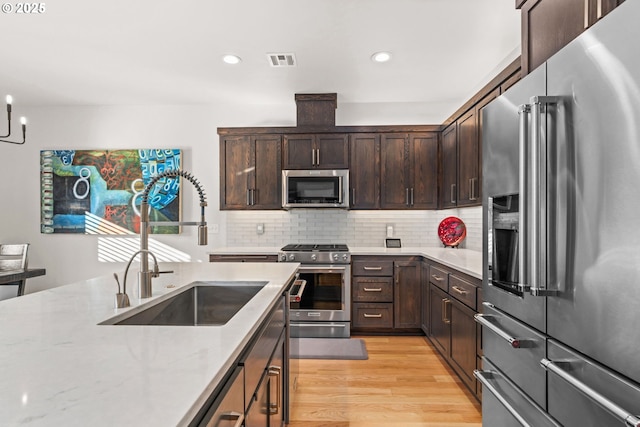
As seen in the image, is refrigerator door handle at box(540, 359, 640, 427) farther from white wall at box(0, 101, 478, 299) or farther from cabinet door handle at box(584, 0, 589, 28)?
white wall at box(0, 101, 478, 299)

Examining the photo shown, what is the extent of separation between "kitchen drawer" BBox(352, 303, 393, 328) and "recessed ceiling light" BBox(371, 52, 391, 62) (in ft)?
7.92

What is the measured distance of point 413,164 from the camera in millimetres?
4176

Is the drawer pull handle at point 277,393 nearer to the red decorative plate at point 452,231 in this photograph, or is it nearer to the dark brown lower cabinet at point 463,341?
the dark brown lower cabinet at point 463,341

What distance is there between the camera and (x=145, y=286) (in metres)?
1.41

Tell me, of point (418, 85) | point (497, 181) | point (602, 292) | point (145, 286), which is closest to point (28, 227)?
point (145, 286)

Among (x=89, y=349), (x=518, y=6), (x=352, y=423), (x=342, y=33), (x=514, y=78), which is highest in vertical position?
(x=342, y=33)

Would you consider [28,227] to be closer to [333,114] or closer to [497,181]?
[333,114]

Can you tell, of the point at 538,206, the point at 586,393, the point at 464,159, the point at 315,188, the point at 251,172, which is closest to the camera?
the point at 586,393

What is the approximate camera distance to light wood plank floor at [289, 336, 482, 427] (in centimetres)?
226

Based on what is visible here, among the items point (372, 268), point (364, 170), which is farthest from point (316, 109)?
point (372, 268)

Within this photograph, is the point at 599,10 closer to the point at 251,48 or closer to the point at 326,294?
the point at 251,48

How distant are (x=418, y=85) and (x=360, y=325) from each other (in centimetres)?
266

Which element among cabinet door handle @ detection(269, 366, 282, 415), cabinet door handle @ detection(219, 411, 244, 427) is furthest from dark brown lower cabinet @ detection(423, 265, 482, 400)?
cabinet door handle @ detection(219, 411, 244, 427)

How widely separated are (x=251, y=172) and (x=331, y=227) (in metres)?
1.18
